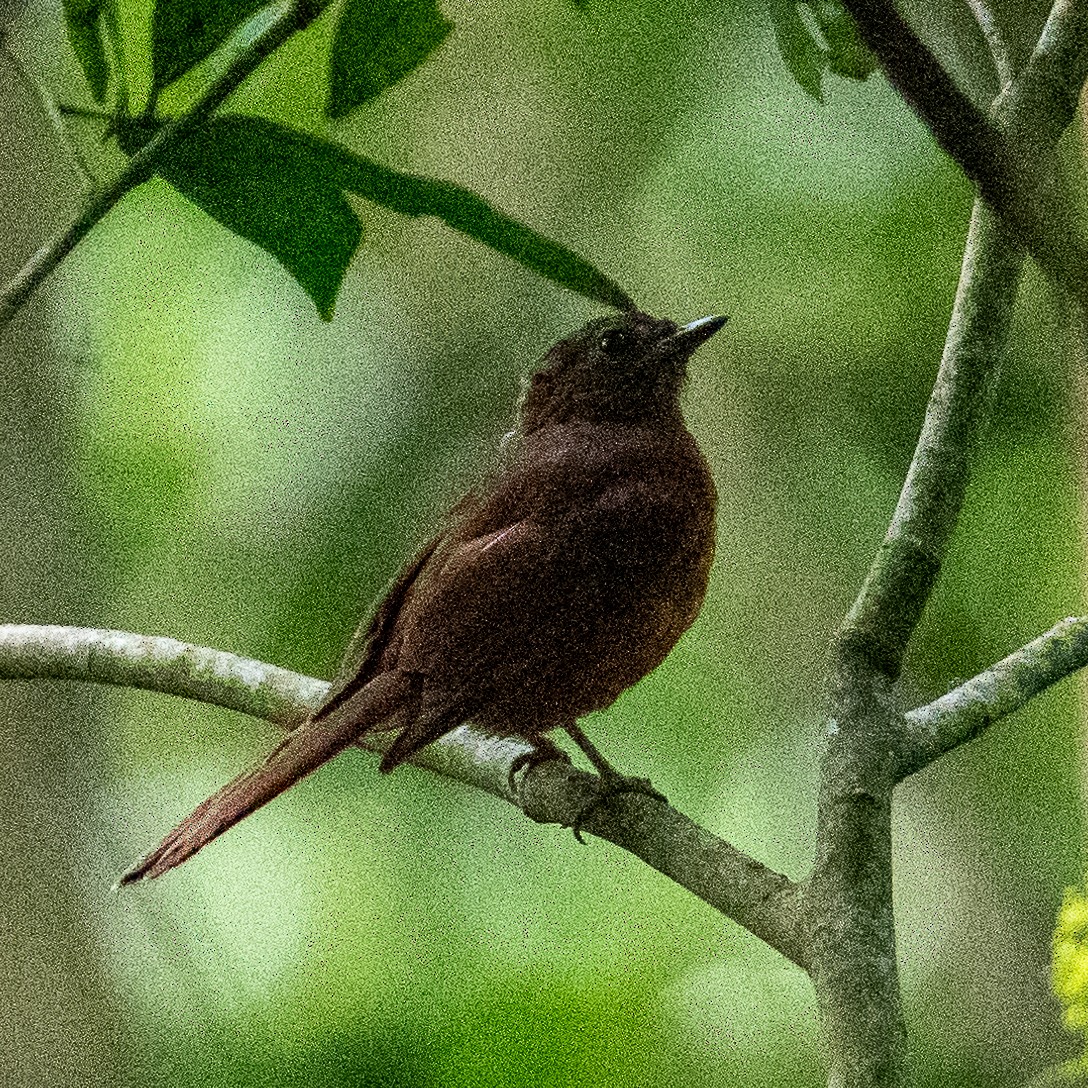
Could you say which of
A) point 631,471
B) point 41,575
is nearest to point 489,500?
point 631,471

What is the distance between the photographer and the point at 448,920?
1382 millimetres

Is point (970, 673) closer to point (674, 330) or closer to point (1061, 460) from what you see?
point (1061, 460)

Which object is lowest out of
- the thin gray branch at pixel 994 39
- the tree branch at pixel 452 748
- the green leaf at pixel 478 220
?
the tree branch at pixel 452 748

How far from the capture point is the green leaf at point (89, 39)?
0.85 m

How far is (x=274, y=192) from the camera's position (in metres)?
0.80

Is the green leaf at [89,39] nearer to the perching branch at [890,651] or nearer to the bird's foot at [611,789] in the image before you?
the perching branch at [890,651]

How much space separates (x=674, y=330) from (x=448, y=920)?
575 mm

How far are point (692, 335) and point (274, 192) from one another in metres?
0.42

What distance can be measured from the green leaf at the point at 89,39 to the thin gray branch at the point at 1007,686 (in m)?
0.60

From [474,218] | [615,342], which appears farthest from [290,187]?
[615,342]

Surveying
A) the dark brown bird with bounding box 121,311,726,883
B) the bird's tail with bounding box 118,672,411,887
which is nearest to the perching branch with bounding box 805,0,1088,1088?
the dark brown bird with bounding box 121,311,726,883

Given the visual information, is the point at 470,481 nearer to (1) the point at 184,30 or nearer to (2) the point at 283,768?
(2) the point at 283,768

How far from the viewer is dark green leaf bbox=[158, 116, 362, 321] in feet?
2.60

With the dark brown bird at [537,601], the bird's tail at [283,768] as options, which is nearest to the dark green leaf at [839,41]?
the dark brown bird at [537,601]
